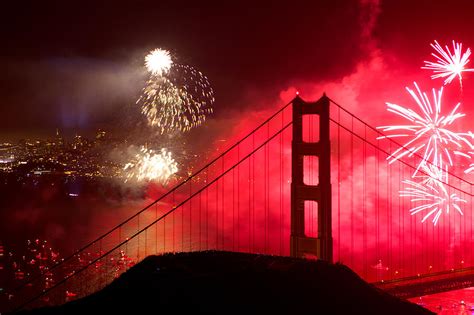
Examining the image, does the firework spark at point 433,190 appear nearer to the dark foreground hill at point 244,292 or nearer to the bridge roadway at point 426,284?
the bridge roadway at point 426,284

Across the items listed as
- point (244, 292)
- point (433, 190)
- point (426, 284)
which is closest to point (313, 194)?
point (244, 292)

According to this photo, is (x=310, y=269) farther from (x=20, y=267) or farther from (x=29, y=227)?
(x=29, y=227)

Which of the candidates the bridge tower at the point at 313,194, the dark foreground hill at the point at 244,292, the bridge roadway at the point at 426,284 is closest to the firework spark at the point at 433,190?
the bridge roadway at the point at 426,284

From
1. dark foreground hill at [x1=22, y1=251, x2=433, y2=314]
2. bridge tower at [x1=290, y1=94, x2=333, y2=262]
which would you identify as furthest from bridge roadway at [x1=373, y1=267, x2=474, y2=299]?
bridge tower at [x1=290, y1=94, x2=333, y2=262]

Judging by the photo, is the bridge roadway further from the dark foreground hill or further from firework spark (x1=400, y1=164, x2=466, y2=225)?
the dark foreground hill

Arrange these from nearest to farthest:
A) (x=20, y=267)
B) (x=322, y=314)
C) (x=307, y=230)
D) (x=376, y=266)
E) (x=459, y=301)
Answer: (x=322, y=314) → (x=459, y=301) → (x=20, y=267) → (x=376, y=266) → (x=307, y=230)

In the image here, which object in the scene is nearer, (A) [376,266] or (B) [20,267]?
(B) [20,267]

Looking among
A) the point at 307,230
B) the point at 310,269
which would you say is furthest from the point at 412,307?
the point at 307,230
